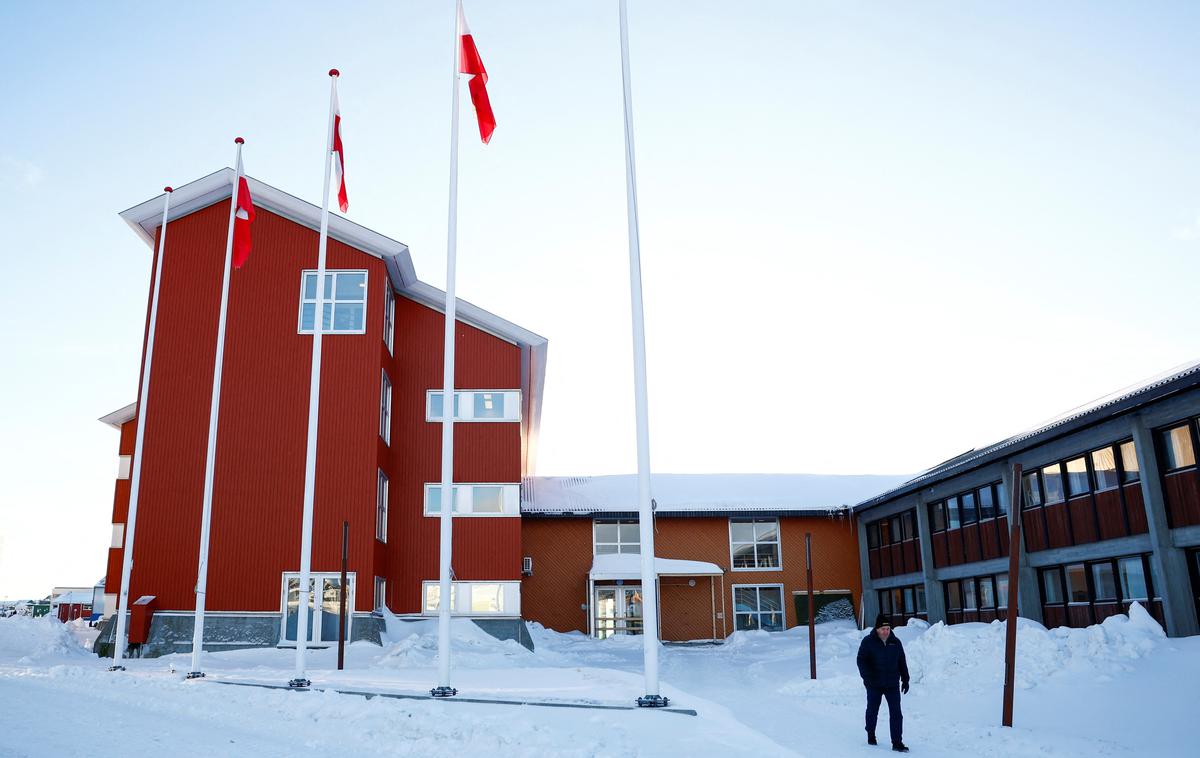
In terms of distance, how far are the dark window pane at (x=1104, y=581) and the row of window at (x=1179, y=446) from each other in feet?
11.9

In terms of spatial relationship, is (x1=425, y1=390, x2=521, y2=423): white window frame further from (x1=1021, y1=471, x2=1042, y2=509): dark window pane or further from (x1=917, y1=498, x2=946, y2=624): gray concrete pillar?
(x1=1021, y1=471, x2=1042, y2=509): dark window pane

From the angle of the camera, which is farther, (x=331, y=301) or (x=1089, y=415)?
(x=331, y=301)

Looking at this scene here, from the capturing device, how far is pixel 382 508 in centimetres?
3002

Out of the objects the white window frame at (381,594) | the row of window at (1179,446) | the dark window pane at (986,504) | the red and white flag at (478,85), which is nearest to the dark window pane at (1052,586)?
the dark window pane at (986,504)

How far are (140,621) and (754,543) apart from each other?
2281 centimetres

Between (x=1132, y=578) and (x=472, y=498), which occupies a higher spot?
(x=472, y=498)

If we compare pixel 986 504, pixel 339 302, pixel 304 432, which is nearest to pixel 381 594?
pixel 304 432

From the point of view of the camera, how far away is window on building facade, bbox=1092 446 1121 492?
20922 mm

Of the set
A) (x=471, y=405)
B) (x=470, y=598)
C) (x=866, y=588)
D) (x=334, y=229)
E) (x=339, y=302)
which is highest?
(x=334, y=229)

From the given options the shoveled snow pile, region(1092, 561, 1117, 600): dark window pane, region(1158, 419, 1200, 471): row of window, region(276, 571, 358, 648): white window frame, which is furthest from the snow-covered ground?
region(1092, 561, 1117, 600): dark window pane

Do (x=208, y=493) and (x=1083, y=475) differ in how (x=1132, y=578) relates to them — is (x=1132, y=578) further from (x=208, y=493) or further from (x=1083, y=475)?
(x=208, y=493)

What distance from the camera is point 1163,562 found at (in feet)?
61.3

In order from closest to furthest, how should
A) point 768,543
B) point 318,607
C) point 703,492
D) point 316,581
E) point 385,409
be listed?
point 318,607 < point 316,581 < point 385,409 < point 768,543 < point 703,492

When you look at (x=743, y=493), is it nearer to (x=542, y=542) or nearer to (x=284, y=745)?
(x=542, y=542)
